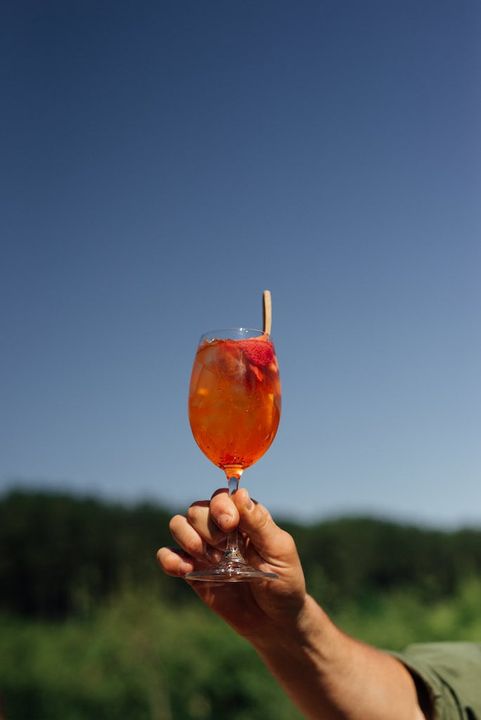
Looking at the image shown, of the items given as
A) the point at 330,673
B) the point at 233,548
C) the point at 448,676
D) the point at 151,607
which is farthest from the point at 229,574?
the point at 151,607

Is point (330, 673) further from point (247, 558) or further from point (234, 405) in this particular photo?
point (234, 405)

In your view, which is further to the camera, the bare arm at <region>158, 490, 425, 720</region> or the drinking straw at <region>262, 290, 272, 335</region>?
the drinking straw at <region>262, 290, 272, 335</region>

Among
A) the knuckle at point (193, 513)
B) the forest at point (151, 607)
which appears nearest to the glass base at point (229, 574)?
the knuckle at point (193, 513)

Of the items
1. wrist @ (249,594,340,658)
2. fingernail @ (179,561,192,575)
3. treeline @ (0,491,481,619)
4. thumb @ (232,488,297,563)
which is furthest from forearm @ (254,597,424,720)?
treeline @ (0,491,481,619)

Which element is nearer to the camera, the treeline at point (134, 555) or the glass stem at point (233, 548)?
the glass stem at point (233, 548)

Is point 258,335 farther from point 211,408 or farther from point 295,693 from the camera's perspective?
point 295,693

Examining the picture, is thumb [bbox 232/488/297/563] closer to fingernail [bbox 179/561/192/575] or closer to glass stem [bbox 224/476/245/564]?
glass stem [bbox 224/476/245/564]

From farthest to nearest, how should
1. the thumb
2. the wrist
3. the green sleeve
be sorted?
1. the green sleeve
2. the wrist
3. the thumb

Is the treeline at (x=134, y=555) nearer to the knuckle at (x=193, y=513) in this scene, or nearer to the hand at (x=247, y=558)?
the hand at (x=247, y=558)
